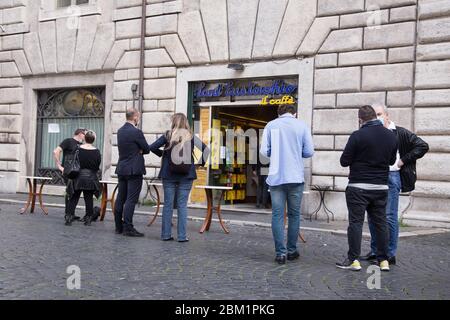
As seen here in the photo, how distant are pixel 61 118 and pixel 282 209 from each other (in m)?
11.7

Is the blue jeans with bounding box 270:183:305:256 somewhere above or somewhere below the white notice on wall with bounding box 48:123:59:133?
below

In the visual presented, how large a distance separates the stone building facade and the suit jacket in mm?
4686

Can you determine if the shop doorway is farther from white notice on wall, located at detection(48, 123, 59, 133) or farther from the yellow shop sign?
white notice on wall, located at detection(48, 123, 59, 133)

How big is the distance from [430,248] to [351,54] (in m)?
4.89

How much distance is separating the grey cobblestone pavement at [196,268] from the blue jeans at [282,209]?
281 millimetres

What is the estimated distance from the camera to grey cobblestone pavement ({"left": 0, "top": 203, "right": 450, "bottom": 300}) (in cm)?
503

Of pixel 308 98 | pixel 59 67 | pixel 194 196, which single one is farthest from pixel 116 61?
pixel 308 98

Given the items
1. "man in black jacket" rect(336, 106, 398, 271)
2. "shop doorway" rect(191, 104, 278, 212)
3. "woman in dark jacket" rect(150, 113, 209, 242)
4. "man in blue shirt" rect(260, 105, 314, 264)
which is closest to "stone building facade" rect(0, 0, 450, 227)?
"shop doorway" rect(191, 104, 278, 212)

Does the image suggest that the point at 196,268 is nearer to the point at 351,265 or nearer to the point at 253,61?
the point at 351,265

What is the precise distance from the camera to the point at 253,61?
517 inches

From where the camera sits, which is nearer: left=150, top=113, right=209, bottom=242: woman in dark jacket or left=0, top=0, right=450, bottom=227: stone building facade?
left=150, top=113, right=209, bottom=242: woman in dark jacket

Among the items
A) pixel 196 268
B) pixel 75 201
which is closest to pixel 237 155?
pixel 75 201

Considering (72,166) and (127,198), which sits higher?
(72,166)
